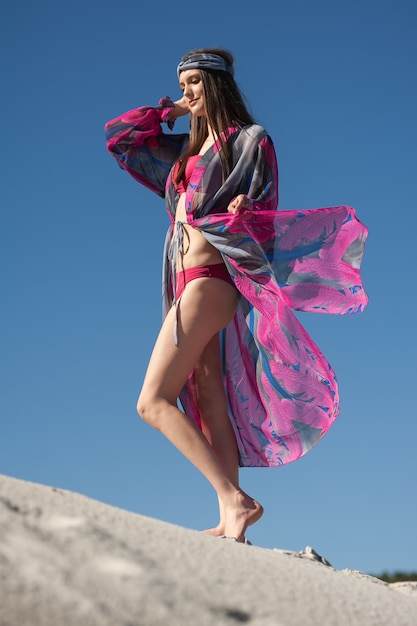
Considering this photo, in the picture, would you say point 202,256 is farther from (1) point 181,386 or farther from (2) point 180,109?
(2) point 180,109

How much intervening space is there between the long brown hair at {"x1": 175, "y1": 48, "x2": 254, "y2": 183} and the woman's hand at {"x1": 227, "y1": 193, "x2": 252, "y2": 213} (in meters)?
0.18

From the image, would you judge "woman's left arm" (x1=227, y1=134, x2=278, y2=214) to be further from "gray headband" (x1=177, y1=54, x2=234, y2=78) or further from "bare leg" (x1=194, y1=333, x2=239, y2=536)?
"bare leg" (x1=194, y1=333, x2=239, y2=536)

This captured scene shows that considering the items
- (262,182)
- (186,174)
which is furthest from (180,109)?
(262,182)

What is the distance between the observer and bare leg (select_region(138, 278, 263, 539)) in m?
3.31

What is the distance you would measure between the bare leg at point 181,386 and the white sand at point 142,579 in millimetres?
1018

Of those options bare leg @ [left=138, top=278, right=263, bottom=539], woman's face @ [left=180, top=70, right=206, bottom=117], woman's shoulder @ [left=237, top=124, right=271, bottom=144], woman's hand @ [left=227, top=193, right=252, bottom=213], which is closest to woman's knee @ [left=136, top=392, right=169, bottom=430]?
bare leg @ [left=138, top=278, right=263, bottom=539]

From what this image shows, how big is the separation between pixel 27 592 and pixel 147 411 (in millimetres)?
1780

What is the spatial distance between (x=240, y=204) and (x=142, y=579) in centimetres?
207

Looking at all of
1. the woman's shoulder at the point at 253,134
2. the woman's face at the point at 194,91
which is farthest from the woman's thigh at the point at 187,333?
the woman's face at the point at 194,91

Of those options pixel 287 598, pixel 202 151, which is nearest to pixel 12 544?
pixel 287 598

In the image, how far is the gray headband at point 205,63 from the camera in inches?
150

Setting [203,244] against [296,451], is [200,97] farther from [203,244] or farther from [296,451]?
[296,451]

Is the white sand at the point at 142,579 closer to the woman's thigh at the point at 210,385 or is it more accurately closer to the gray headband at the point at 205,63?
the woman's thigh at the point at 210,385

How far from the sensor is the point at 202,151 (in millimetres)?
3820
